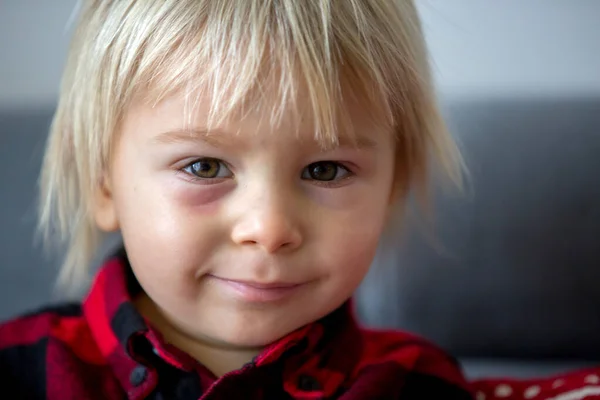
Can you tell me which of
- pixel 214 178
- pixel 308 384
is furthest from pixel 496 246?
pixel 214 178

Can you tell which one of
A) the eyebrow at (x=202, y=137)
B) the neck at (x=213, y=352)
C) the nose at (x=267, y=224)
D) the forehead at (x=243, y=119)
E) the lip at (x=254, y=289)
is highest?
the forehead at (x=243, y=119)

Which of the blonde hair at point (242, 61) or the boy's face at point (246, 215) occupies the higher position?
the blonde hair at point (242, 61)

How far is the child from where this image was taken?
2.19ft

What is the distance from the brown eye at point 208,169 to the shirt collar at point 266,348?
0.56ft

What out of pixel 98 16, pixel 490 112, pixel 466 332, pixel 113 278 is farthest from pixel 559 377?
pixel 98 16

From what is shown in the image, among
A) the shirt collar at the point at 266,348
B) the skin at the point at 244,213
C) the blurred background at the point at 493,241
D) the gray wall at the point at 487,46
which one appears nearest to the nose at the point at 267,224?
the skin at the point at 244,213

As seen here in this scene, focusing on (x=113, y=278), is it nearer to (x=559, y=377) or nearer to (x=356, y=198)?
(x=356, y=198)

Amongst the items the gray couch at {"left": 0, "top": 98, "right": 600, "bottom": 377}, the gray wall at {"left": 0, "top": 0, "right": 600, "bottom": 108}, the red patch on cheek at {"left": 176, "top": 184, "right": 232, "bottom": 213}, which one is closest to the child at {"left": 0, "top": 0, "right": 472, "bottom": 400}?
the red patch on cheek at {"left": 176, "top": 184, "right": 232, "bottom": 213}

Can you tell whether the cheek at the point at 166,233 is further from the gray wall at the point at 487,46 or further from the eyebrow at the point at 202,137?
the gray wall at the point at 487,46

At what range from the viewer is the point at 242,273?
70 centimetres

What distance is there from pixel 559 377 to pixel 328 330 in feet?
0.89

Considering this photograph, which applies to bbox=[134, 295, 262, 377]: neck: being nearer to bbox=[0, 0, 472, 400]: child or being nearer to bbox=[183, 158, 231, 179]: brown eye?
bbox=[0, 0, 472, 400]: child

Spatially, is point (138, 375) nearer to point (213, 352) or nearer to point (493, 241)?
point (213, 352)

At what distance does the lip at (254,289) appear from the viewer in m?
0.71
